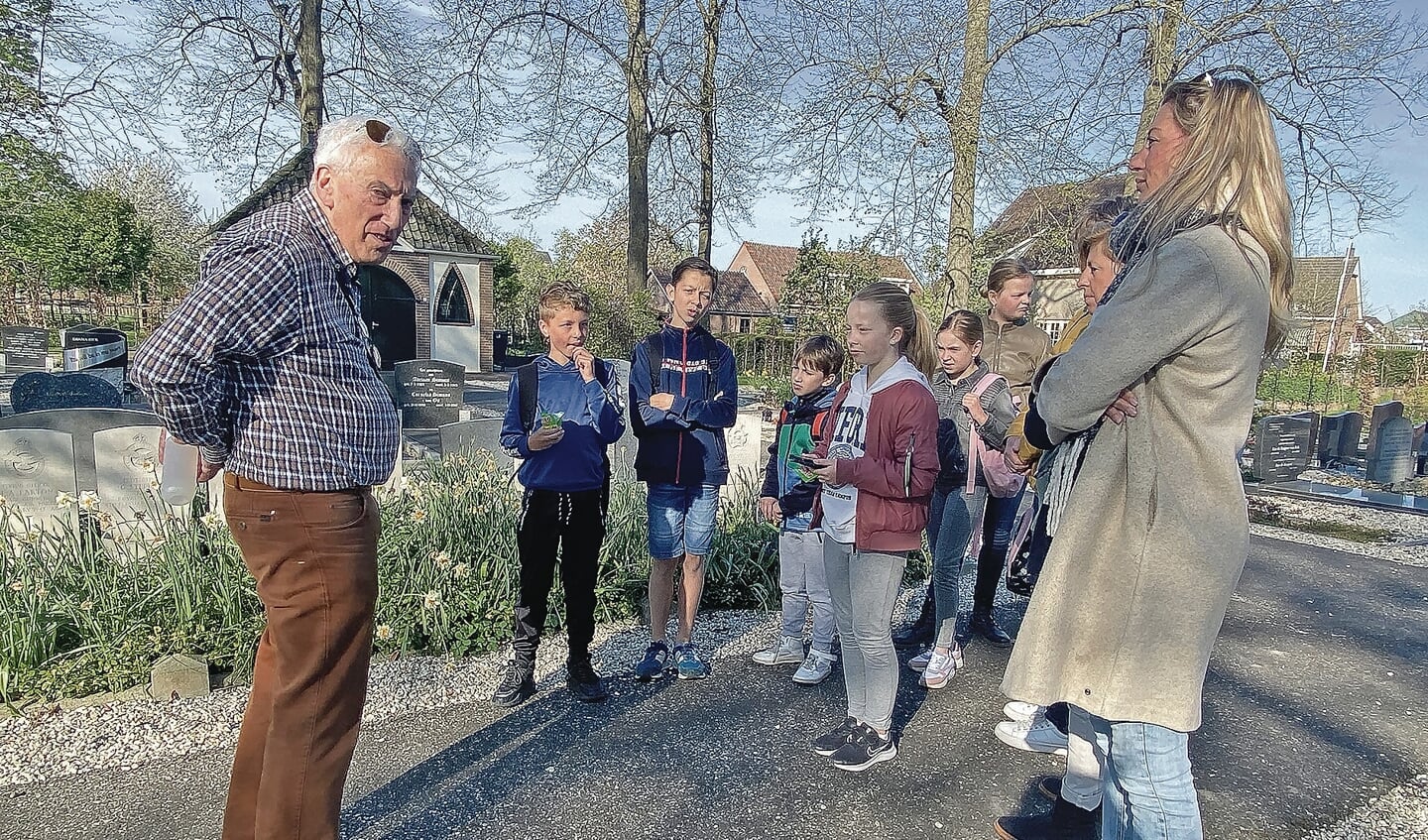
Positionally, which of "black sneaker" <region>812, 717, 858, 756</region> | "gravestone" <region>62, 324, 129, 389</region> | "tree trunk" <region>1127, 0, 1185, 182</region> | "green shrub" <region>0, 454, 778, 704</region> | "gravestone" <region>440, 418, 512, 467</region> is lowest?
"black sneaker" <region>812, 717, 858, 756</region>

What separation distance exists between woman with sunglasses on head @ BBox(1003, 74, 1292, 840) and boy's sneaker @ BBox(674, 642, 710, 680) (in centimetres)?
225

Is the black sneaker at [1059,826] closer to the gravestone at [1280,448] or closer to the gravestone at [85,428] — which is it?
the gravestone at [85,428]

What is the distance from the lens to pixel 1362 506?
9312 millimetres

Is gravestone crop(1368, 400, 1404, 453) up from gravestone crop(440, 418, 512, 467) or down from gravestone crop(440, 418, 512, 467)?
up

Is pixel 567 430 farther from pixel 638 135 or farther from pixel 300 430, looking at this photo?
pixel 638 135

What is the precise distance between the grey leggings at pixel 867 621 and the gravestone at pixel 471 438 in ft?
12.9

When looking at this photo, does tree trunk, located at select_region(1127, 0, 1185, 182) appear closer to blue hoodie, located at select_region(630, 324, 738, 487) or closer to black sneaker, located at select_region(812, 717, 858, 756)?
blue hoodie, located at select_region(630, 324, 738, 487)

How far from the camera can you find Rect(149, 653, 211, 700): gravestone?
348cm

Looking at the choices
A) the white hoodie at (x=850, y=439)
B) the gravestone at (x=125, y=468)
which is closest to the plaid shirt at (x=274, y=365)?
the white hoodie at (x=850, y=439)

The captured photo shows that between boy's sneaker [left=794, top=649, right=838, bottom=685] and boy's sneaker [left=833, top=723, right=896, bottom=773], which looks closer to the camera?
boy's sneaker [left=833, top=723, right=896, bottom=773]

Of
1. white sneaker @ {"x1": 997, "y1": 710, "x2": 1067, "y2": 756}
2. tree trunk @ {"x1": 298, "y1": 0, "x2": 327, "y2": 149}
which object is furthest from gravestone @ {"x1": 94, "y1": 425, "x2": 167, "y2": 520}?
tree trunk @ {"x1": 298, "y1": 0, "x2": 327, "y2": 149}

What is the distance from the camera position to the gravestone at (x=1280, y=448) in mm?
10547

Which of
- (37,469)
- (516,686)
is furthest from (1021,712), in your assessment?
(37,469)

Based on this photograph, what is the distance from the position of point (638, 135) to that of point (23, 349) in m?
14.5
